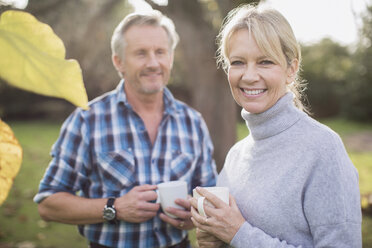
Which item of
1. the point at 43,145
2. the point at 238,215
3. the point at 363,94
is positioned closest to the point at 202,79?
the point at 238,215

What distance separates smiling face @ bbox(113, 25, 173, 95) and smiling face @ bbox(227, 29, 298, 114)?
0.79m

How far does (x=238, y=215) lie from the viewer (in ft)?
4.40

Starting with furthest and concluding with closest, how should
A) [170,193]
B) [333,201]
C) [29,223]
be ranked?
[29,223], [170,193], [333,201]

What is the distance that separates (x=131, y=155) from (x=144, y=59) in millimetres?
619

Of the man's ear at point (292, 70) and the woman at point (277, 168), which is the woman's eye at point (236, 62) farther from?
the man's ear at point (292, 70)

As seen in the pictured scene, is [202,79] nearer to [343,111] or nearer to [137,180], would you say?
[137,180]

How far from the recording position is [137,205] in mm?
1761

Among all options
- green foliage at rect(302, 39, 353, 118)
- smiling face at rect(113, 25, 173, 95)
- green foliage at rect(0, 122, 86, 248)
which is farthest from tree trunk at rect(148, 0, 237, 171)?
green foliage at rect(302, 39, 353, 118)

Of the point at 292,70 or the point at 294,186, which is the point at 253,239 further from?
the point at 292,70

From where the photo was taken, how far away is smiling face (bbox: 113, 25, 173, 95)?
211cm

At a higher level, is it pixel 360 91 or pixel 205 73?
pixel 205 73

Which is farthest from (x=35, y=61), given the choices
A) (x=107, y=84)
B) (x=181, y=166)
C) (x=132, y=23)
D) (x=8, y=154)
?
(x=107, y=84)

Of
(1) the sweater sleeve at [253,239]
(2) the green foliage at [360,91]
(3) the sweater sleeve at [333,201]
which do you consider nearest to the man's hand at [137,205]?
(1) the sweater sleeve at [253,239]

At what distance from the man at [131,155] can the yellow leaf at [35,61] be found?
1435mm
